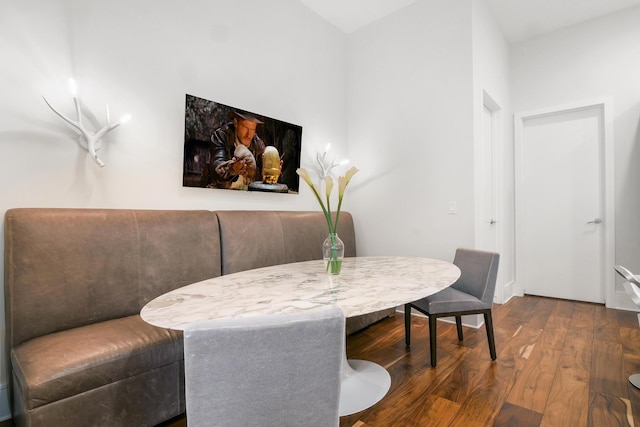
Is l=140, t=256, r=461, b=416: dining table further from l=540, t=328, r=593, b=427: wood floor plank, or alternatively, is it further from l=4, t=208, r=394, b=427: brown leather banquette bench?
l=540, t=328, r=593, b=427: wood floor plank

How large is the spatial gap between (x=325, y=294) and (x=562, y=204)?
145 inches

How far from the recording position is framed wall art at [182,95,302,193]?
7.75 ft

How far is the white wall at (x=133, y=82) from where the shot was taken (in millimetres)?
1701

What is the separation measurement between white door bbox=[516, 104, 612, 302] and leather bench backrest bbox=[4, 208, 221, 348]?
3.76m

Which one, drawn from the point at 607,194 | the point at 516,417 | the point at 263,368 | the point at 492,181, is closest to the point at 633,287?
the point at 516,417

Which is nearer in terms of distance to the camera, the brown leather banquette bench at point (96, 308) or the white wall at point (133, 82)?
the brown leather banquette bench at point (96, 308)

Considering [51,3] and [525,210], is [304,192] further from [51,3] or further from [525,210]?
[525,210]

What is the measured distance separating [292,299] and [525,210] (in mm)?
3793

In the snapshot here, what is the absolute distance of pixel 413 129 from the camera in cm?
324

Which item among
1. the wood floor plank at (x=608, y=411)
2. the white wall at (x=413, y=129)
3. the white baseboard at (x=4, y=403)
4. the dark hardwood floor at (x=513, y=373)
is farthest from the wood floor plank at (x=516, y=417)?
the white baseboard at (x=4, y=403)

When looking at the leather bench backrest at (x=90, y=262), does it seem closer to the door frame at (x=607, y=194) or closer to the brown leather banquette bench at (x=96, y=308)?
the brown leather banquette bench at (x=96, y=308)

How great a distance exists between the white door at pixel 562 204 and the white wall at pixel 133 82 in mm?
2883

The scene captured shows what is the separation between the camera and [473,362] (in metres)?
2.18

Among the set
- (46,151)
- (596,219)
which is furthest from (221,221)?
(596,219)
